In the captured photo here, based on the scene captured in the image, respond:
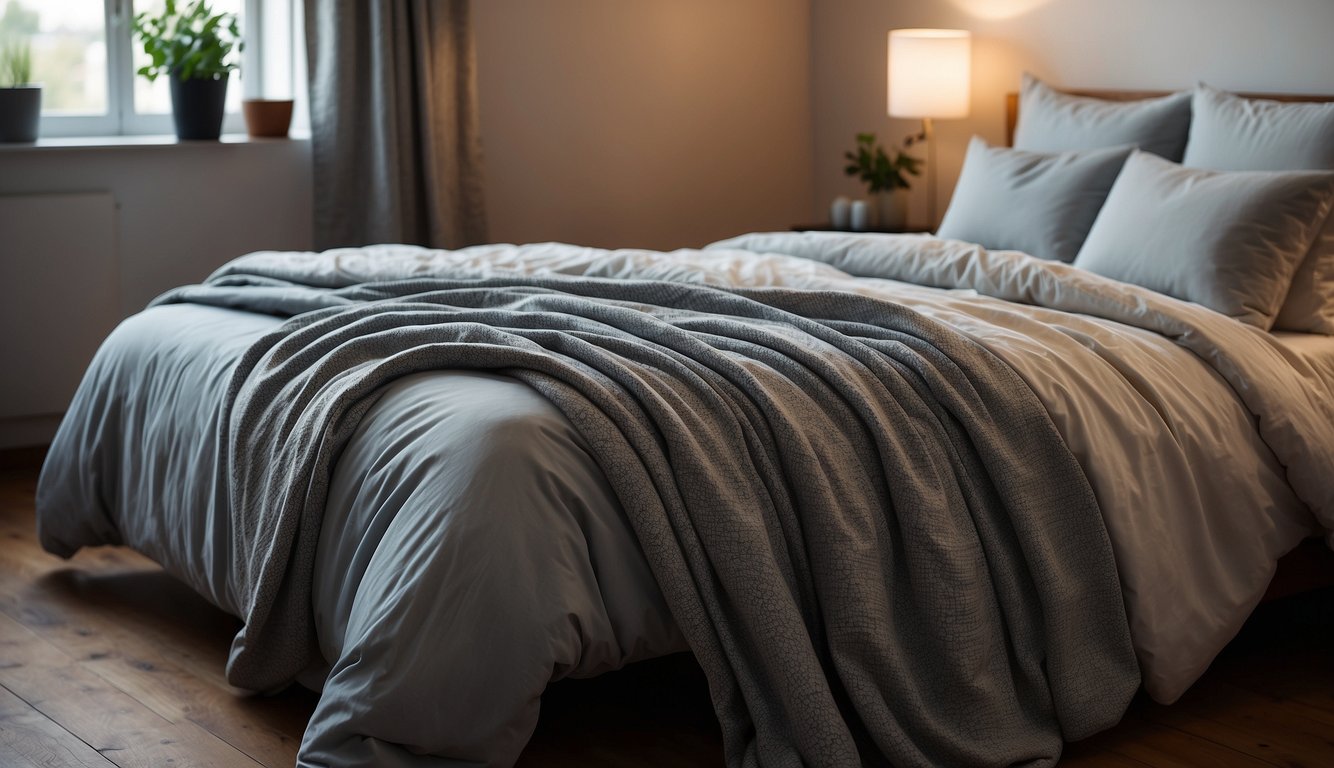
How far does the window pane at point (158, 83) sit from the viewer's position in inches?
176

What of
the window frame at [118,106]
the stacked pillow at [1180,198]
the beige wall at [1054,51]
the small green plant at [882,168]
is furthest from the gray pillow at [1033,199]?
the window frame at [118,106]

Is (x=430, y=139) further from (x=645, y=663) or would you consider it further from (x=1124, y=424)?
(x=1124, y=424)

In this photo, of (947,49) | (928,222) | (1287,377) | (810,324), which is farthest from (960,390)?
(928,222)

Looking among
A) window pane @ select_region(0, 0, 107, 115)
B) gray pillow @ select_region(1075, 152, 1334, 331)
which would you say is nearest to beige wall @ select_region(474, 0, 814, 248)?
window pane @ select_region(0, 0, 107, 115)

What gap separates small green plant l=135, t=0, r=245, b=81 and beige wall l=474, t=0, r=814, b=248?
2.91 feet

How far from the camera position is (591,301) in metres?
2.60

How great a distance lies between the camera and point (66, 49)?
441 centimetres

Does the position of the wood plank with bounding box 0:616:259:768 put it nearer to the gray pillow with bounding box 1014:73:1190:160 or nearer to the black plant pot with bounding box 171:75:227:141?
the black plant pot with bounding box 171:75:227:141

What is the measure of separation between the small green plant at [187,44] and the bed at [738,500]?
67.7 inches

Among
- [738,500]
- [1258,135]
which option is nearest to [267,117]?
[1258,135]

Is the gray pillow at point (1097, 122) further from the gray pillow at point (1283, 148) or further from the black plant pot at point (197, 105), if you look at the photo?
the black plant pot at point (197, 105)

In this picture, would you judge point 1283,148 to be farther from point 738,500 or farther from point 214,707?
point 214,707

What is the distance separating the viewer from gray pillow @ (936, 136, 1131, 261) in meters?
3.61

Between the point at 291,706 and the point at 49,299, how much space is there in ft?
7.09
